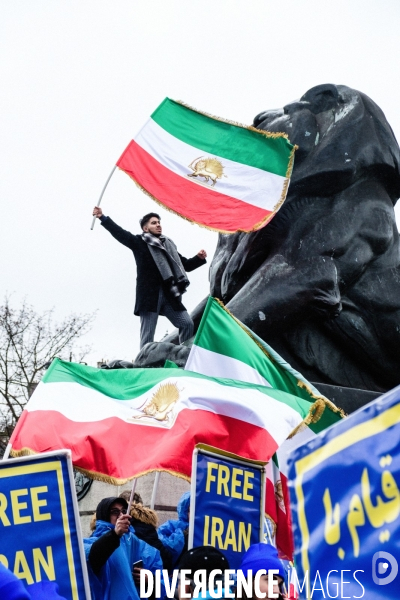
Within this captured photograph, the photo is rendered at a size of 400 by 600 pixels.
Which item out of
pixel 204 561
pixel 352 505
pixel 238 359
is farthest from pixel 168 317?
pixel 352 505

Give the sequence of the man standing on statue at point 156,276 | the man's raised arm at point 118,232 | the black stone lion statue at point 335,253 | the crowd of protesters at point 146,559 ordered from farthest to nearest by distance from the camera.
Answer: the black stone lion statue at point 335,253 < the man standing on statue at point 156,276 < the man's raised arm at point 118,232 < the crowd of protesters at point 146,559

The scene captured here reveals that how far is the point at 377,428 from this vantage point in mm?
3016

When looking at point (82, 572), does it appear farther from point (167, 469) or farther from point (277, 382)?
point (277, 382)

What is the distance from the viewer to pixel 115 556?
5.71 m

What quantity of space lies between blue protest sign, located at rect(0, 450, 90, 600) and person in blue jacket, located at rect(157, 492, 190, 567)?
5.07 ft

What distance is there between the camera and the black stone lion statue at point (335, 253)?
10.2 m

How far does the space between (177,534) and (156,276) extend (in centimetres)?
374

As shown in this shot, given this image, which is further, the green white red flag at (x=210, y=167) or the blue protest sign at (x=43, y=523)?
Result: the green white red flag at (x=210, y=167)

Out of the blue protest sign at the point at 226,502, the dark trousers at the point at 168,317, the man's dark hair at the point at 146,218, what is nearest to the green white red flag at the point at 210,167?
the man's dark hair at the point at 146,218

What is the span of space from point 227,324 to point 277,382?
0.54 m

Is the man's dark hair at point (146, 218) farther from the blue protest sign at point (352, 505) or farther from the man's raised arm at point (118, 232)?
the blue protest sign at point (352, 505)

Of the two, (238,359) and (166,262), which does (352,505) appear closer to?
(238,359)

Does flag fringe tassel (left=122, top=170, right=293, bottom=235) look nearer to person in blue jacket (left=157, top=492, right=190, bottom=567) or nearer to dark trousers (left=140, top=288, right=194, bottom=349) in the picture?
dark trousers (left=140, top=288, right=194, bottom=349)

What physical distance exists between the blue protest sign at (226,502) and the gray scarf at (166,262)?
3.87 metres
